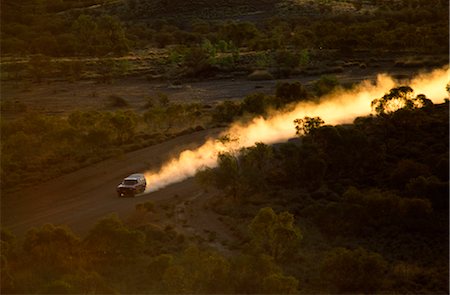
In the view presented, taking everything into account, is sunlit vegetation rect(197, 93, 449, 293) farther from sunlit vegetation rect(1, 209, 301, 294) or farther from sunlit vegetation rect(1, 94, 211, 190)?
sunlit vegetation rect(1, 94, 211, 190)

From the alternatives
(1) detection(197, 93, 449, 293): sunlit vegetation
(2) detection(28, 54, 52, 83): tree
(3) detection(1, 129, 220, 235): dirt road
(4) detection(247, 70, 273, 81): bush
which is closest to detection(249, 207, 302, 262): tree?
(1) detection(197, 93, 449, 293): sunlit vegetation

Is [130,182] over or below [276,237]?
below

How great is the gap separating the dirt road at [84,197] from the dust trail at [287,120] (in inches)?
78.4

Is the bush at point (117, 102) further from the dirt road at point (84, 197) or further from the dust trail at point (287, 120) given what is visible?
the dirt road at point (84, 197)

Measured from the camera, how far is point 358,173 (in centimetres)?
5688

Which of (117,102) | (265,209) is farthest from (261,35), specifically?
(265,209)

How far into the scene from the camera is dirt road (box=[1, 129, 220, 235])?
1870 inches

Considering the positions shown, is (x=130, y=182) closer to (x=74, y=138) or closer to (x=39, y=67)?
(x=74, y=138)

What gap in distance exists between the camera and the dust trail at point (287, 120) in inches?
2347

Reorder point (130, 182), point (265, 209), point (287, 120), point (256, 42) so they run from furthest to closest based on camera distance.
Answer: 1. point (256, 42)
2. point (287, 120)
3. point (130, 182)
4. point (265, 209)

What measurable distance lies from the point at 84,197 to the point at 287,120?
108ft

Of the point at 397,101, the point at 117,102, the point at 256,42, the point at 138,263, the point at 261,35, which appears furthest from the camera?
the point at 261,35

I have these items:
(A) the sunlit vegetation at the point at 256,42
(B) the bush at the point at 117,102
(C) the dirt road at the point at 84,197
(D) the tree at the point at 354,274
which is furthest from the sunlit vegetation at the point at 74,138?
(A) the sunlit vegetation at the point at 256,42

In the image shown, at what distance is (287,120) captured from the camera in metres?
78.6
